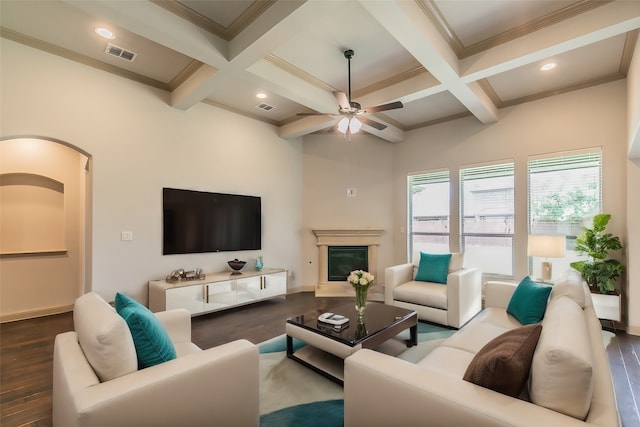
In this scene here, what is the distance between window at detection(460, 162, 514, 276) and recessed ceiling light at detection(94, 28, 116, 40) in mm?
5026

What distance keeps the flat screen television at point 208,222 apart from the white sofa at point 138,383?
250 cm

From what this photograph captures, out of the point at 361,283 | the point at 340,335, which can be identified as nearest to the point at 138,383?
the point at 340,335

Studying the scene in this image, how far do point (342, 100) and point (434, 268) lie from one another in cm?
257

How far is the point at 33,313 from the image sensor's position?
397 centimetres

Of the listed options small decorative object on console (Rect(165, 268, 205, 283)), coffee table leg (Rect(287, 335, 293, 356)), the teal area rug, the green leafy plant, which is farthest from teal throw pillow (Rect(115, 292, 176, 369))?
the green leafy plant

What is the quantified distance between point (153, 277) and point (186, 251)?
522 mm

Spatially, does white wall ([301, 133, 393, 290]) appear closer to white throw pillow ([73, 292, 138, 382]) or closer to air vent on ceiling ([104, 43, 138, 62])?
air vent on ceiling ([104, 43, 138, 62])

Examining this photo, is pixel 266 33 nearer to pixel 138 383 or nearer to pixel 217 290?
pixel 138 383

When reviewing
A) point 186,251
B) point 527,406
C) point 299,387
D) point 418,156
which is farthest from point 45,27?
point 418,156

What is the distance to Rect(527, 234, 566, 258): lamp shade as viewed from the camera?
3609 mm

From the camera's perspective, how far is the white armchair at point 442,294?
3516 millimetres

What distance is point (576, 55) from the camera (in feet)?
10.6

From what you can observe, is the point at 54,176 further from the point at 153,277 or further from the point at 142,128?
the point at 153,277

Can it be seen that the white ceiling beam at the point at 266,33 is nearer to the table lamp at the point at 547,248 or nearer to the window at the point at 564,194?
the table lamp at the point at 547,248
